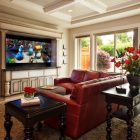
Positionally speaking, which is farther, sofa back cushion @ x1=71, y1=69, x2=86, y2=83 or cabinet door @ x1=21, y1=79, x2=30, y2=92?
sofa back cushion @ x1=71, y1=69, x2=86, y2=83

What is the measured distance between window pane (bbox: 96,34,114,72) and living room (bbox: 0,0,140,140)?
0.17 metres

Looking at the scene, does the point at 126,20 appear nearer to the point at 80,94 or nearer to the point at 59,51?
the point at 59,51

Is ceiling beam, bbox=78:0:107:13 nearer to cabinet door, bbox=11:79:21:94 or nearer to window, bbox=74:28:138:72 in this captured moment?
window, bbox=74:28:138:72

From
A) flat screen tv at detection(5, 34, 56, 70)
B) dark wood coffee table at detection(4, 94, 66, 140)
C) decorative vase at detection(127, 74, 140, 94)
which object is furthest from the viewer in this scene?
flat screen tv at detection(5, 34, 56, 70)

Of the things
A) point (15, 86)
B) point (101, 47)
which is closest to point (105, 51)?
point (101, 47)

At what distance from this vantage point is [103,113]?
2.68m

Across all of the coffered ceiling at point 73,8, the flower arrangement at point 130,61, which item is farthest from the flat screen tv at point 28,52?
the flower arrangement at point 130,61

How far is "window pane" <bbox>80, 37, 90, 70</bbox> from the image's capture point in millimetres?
5844

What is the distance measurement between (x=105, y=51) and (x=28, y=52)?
2.77m

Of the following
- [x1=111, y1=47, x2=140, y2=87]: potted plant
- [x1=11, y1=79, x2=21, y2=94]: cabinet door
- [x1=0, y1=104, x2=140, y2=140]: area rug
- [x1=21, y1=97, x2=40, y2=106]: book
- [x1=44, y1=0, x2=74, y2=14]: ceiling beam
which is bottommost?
[x1=0, y1=104, x2=140, y2=140]: area rug

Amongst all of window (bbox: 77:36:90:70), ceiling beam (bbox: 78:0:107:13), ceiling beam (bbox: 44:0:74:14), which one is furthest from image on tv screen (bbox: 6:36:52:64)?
ceiling beam (bbox: 78:0:107:13)

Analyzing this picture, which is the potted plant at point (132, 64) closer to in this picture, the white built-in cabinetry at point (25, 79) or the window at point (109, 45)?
the window at point (109, 45)

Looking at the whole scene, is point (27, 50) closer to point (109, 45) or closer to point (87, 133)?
point (109, 45)

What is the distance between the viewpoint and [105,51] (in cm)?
533
